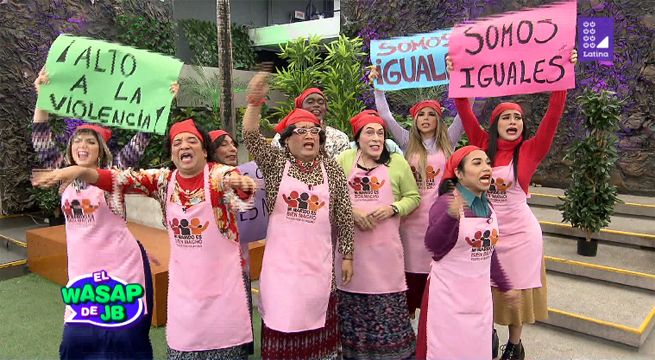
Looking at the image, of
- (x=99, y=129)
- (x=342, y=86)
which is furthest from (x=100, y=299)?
(x=342, y=86)

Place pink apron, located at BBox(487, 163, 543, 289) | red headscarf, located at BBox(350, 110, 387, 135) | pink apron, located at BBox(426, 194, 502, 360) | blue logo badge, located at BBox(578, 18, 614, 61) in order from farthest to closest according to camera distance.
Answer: blue logo badge, located at BBox(578, 18, 614, 61) → red headscarf, located at BBox(350, 110, 387, 135) → pink apron, located at BBox(487, 163, 543, 289) → pink apron, located at BBox(426, 194, 502, 360)

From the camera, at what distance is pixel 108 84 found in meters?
2.57

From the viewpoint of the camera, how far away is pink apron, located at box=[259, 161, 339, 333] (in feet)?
8.11

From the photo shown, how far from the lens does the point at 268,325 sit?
2.53 meters

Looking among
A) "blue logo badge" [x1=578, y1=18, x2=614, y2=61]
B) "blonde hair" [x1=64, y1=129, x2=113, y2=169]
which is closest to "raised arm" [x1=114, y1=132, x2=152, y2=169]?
"blonde hair" [x1=64, y1=129, x2=113, y2=169]

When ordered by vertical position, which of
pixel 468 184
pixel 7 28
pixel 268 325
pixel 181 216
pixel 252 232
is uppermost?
pixel 7 28

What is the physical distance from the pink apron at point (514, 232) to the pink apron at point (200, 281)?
58.2 inches

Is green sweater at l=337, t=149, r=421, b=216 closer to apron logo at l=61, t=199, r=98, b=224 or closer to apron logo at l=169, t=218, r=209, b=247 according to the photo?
apron logo at l=169, t=218, r=209, b=247

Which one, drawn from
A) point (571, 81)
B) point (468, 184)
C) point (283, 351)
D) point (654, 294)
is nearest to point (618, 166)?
point (654, 294)

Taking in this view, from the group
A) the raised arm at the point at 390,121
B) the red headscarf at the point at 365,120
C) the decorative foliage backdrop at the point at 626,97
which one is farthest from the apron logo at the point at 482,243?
the decorative foliage backdrop at the point at 626,97

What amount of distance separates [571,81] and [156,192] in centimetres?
222

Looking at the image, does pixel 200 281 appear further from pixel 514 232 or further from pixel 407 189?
pixel 514 232

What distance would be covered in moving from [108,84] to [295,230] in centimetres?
128

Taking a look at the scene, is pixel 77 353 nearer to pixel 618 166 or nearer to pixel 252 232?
pixel 252 232
